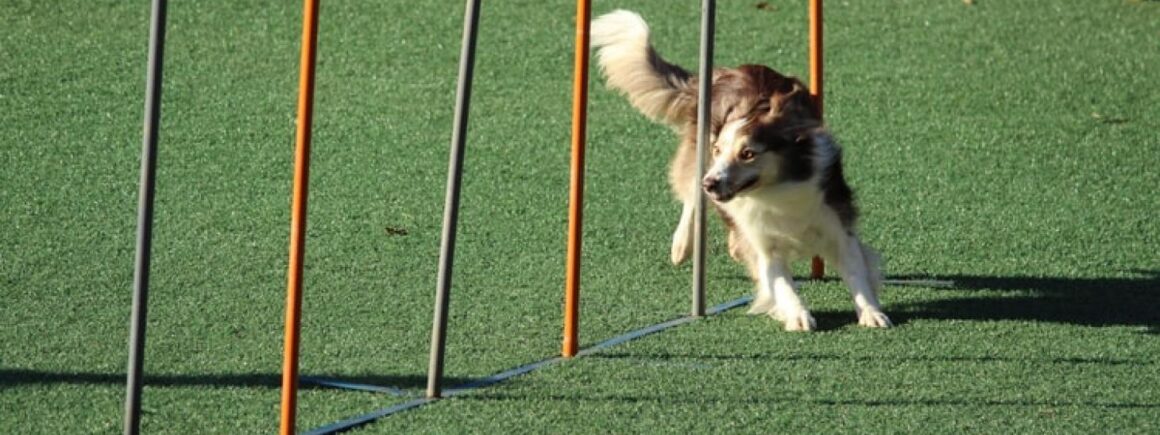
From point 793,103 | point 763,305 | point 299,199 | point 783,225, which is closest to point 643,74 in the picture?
point 793,103

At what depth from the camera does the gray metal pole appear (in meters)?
5.72

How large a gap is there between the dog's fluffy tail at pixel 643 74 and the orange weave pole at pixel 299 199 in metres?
2.58

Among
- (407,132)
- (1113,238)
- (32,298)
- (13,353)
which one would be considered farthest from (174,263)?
(1113,238)

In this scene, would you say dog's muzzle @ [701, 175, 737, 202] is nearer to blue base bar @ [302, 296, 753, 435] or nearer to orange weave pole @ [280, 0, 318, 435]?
blue base bar @ [302, 296, 753, 435]

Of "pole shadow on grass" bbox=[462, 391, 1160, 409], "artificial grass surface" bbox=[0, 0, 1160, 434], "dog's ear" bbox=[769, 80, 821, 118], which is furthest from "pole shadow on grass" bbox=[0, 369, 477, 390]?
"dog's ear" bbox=[769, 80, 821, 118]

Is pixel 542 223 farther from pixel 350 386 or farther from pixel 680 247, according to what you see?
pixel 350 386

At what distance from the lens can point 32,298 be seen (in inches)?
228

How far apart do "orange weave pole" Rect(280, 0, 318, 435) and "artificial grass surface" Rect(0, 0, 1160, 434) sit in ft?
1.34

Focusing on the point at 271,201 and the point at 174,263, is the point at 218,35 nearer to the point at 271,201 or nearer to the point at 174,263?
the point at 271,201

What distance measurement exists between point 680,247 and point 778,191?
734 millimetres

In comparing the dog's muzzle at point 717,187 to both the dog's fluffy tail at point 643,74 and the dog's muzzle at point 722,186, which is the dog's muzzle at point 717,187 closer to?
the dog's muzzle at point 722,186

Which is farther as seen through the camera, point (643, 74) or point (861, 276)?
point (643, 74)

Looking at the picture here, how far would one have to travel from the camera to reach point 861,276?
6.01 meters

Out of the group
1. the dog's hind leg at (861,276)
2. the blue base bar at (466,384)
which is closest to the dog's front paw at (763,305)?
the blue base bar at (466,384)
